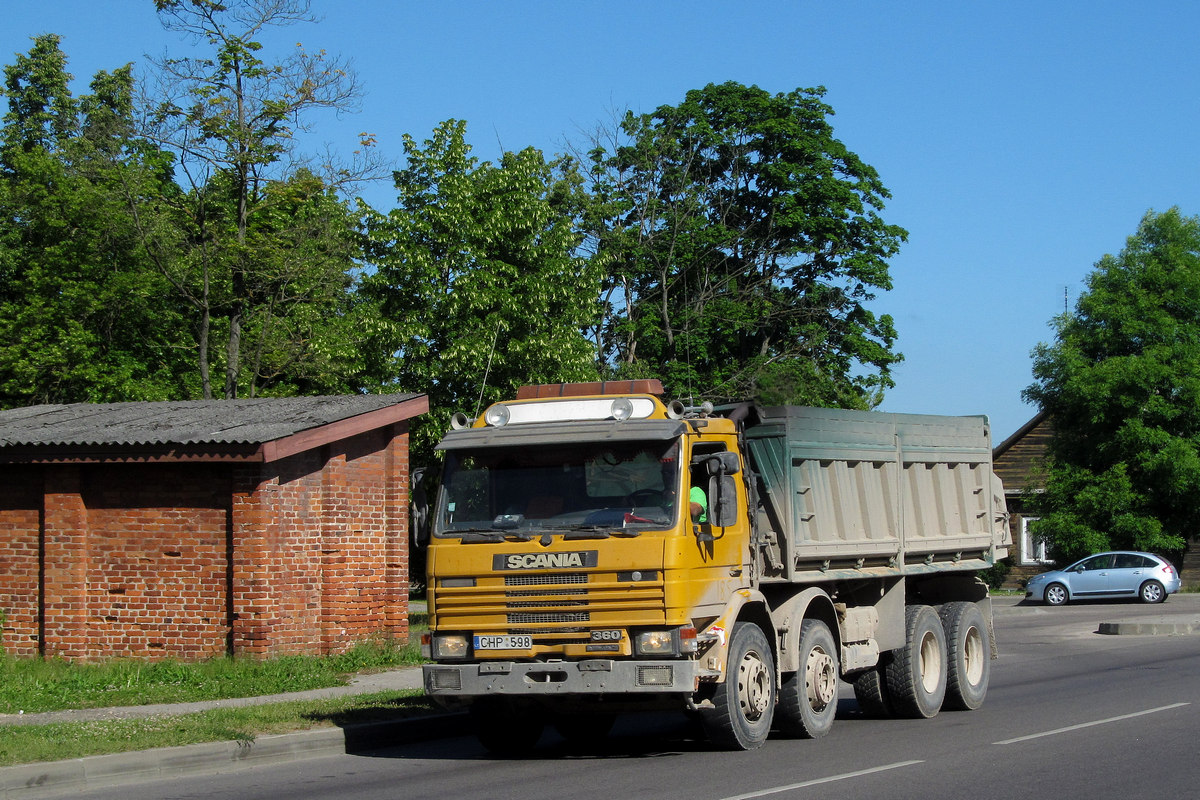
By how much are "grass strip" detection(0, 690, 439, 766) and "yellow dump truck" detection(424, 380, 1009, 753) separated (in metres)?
1.75

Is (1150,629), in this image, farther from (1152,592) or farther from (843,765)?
(843,765)

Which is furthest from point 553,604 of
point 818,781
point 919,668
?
point 919,668

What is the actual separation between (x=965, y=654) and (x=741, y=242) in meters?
30.4

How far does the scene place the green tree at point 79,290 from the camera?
109 ft

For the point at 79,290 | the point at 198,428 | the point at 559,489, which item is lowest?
the point at 559,489

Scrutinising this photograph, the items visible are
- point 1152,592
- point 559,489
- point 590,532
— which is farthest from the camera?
point 1152,592

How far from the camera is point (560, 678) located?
33.1 feet

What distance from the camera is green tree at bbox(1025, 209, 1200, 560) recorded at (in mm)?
42188

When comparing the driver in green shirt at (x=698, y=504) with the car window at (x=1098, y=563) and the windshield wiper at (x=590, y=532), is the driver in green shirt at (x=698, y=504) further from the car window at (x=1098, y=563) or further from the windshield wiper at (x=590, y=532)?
the car window at (x=1098, y=563)

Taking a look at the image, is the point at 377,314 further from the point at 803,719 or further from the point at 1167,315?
the point at 1167,315

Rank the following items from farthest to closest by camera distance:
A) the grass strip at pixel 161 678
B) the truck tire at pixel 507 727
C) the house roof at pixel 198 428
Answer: the house roof at pixel 198 428
the grass strip at pixel 161 678
the truck tire at pixel 507 727

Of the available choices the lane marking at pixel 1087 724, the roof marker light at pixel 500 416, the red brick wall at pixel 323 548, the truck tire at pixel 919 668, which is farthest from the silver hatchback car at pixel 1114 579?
the roof marker light at pixel 500 416

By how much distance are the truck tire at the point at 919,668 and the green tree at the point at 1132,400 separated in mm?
30612

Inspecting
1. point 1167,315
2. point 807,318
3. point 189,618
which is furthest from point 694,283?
point 189,618
